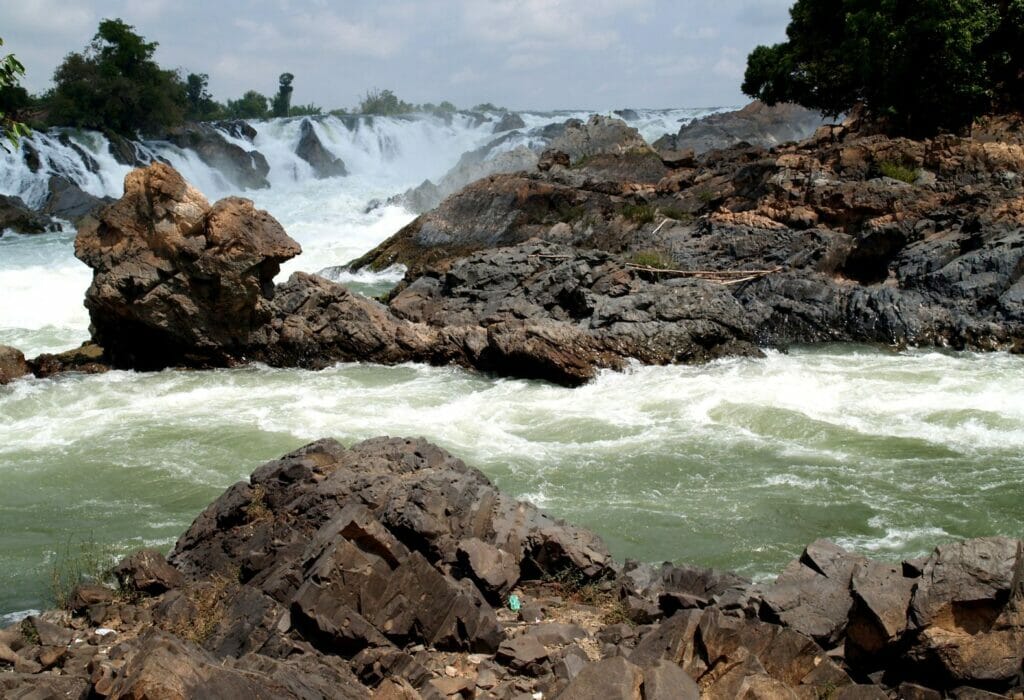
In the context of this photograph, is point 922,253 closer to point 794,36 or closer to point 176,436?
point 176,436

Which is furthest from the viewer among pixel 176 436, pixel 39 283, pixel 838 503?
pixel 39 283

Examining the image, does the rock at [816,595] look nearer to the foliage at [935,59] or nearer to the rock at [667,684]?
the rock at [667,684]

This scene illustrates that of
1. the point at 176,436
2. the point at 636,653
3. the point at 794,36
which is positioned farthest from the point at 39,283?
the point at 794,36

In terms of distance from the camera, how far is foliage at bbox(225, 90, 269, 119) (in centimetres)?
6981

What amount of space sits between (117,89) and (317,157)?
966cm

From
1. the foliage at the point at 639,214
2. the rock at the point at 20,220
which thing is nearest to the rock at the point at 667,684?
the foliage at the point at 639,214

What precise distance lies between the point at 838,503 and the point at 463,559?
4.19m

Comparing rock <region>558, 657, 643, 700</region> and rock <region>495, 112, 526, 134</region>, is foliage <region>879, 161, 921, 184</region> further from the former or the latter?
rock <region>495, 112, 526, 134</region>

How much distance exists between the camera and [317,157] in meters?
48.0

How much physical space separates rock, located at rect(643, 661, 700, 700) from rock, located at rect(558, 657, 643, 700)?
0.14ft

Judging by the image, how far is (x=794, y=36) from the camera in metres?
30.3

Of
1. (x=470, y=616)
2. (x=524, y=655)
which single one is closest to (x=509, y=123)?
A: (x=470, y=616)

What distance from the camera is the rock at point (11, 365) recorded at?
13.7 meters

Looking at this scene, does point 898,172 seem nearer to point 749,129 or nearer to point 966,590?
point 966,590
